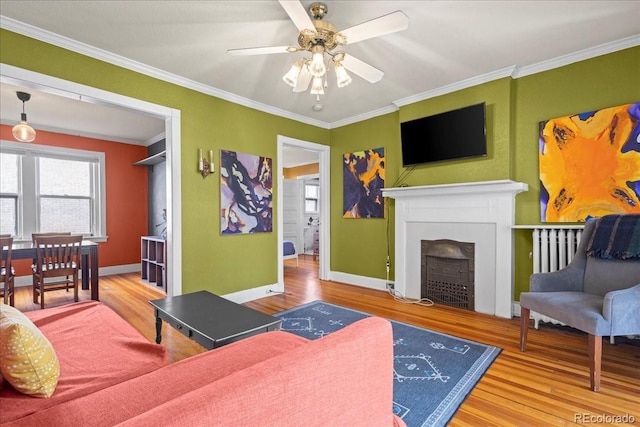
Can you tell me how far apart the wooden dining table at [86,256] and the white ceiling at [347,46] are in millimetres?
1737

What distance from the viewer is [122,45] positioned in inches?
103

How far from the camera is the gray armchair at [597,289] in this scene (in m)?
1.87

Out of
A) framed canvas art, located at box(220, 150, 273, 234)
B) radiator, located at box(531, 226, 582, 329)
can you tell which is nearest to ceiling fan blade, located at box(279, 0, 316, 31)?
framed canvas art, located at box(220, 150, 273, 234)

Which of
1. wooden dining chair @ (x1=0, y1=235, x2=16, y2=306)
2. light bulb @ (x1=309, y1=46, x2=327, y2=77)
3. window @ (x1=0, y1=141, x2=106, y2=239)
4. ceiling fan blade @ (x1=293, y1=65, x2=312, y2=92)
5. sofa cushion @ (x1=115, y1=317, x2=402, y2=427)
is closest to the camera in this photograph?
sofa cushion @ (x1=115, y1=317, x2=402, y2=427)

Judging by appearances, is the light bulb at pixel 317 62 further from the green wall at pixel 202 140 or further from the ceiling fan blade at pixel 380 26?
the green wall at pixel 202 140

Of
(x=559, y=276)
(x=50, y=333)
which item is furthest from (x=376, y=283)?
(x=50, y=333)

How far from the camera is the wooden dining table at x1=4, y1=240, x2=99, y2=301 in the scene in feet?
11.0

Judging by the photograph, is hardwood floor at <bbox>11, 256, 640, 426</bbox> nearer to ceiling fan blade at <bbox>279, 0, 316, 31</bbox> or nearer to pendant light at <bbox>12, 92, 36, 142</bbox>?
pendant light at <bbox>12, 92, 36, 142</bbox>

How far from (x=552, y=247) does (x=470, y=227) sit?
0.77m

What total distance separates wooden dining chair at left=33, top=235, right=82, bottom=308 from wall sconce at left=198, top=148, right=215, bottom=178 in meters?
1.72

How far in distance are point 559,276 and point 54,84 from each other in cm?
439

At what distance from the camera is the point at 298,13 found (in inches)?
70.5

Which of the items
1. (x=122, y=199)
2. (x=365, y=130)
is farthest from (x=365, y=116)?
(x=122, y=199)

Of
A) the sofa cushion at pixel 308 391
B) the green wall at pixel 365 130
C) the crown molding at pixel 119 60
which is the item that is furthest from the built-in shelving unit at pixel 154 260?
the sofa cushion at pixel 308 391
